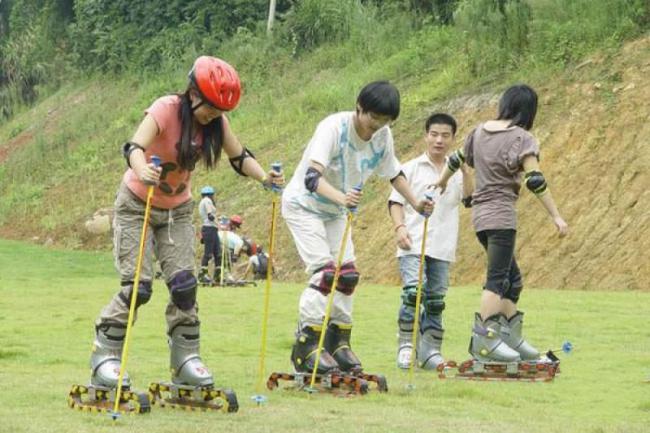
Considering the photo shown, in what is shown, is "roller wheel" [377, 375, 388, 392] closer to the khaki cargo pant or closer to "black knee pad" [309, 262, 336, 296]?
"black knee pad" [309, 262, 336, 296]

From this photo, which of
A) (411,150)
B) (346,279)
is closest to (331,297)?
(346,279)

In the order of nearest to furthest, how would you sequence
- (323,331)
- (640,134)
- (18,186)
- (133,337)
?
(323,331) → (133,337) → (640,134) → (18,186)

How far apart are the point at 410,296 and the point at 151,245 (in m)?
3.13

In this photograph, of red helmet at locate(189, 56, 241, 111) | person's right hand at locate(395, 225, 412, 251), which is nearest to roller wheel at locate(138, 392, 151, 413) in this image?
red helmet at locate(189, 56, 241, 111)

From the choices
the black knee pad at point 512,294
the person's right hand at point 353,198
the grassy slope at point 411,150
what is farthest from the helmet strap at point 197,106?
the grassy slope at point 411,150

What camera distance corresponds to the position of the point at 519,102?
1058cm

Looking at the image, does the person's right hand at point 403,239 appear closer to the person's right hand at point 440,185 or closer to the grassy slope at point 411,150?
the person's right hand at point 440,185

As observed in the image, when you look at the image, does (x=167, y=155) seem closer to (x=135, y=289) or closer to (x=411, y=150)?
(x=135, y=289)

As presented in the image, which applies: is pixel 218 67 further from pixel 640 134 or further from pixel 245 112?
pixel 245 112

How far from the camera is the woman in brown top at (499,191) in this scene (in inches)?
410

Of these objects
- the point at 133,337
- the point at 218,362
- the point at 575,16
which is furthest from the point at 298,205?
the point at 575,16

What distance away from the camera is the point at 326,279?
9305 millimetres

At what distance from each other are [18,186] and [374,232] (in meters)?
22.3

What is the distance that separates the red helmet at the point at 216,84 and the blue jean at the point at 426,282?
337cm
